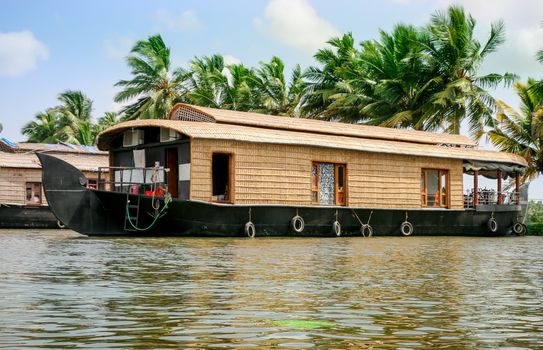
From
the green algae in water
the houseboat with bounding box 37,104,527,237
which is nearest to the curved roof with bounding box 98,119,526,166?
the houseboat with bounding box 37,104,527,237

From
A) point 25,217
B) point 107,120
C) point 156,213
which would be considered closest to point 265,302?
point 156,213

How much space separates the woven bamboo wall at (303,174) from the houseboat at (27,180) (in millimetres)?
7976

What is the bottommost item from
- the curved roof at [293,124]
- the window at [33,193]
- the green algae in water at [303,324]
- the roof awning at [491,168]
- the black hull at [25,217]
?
the green algae in water at [303,324]

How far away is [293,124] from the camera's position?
19219 millimetres

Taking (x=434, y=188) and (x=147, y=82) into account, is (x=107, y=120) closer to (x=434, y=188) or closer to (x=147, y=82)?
(x=147, y=82)

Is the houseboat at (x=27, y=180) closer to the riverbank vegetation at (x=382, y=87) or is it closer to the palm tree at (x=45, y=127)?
the riverbank vegetation at (x=382, y=87)

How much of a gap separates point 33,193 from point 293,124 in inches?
435

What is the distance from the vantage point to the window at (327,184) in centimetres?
1886

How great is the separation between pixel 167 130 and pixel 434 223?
766 centimetres

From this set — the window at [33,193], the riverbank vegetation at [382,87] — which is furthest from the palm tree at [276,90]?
the window at [33,193]

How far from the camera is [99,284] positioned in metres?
6.81

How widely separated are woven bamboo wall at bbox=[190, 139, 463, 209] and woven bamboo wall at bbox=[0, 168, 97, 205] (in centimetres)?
1126

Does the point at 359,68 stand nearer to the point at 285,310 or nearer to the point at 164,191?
the point at 164,191

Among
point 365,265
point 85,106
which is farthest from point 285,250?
point 85,106
